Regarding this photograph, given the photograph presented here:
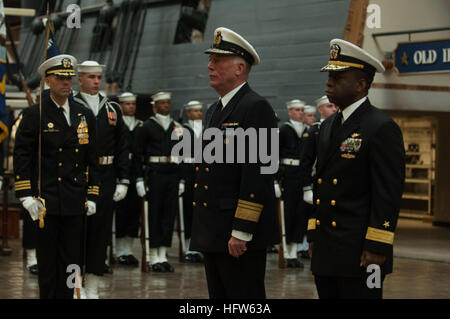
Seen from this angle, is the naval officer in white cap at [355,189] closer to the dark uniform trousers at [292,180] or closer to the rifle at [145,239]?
the rifle at [145,239]

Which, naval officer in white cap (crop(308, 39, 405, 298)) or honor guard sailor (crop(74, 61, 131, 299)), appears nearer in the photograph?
naval officer in white cap (crop(308, 39, 405, 298))

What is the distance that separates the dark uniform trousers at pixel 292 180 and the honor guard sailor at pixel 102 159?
10.3ft

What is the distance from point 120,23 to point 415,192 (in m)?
7.43

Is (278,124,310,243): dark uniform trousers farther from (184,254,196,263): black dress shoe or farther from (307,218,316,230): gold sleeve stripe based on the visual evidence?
(307,218,316,230): gold sleeve stripe

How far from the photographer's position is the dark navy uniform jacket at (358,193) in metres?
4.10

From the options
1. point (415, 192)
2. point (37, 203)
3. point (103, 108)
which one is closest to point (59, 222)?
point (37, 203)

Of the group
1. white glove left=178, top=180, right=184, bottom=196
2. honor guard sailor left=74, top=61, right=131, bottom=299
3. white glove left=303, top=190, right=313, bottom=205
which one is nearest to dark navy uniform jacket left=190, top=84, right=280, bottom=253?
honor guard sailor left=74, top=61, right=131, bottom=299

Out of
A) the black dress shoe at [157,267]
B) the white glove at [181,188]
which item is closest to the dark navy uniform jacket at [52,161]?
the black dress shoe at [157,267]

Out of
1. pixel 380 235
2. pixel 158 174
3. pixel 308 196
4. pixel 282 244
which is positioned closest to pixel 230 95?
pixel 380 235

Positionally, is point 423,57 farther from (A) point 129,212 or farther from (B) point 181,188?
(A) point 129,212

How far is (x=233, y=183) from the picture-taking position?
454 cm

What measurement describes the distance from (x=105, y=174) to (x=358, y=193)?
164 inches

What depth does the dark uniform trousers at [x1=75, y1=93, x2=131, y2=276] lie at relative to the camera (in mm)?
7207

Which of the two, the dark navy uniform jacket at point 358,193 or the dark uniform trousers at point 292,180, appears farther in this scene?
the dark uniform trousers at point 292,180
